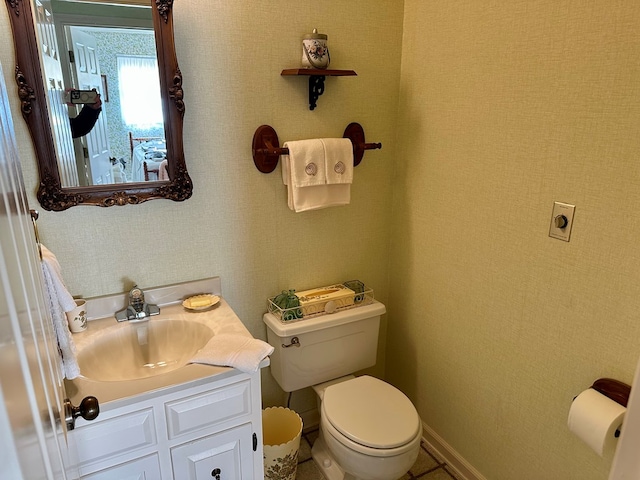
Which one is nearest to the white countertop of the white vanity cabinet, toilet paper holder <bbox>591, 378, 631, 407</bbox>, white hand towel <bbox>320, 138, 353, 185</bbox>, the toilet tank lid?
the white vanity cabinet

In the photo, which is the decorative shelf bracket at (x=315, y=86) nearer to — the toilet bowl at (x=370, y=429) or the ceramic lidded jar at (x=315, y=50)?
the ceramic lidded jar at (x=315, y=50)

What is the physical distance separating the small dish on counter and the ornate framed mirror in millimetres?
388

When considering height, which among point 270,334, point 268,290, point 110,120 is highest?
point 110,120

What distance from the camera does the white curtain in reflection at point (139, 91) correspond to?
1426mm

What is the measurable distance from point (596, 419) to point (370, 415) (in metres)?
0.74

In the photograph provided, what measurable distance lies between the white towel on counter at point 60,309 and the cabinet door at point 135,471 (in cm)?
29

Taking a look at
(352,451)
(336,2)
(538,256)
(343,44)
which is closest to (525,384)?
(538,256)

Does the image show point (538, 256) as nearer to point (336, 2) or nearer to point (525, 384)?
point (525, 384)

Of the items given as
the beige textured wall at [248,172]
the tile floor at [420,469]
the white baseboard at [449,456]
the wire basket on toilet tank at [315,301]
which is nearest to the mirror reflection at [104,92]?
the beige textured wall at [248,172]

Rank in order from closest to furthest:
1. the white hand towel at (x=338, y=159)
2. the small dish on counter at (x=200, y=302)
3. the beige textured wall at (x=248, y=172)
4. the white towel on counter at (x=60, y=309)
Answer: the white towel on counter at (x=60, y=309)
the beige textured wall at (x=248, y=172)
the small dish on counter at (x=200, y=302)
the white hand towel at (x=338, y=159)

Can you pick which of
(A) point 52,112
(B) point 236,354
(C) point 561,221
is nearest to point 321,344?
(B) point 236,354

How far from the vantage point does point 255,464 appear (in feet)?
4.68

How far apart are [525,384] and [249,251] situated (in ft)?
3.77

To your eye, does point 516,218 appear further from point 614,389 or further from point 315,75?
point 315,75
